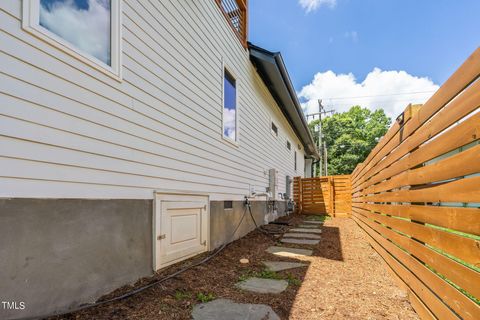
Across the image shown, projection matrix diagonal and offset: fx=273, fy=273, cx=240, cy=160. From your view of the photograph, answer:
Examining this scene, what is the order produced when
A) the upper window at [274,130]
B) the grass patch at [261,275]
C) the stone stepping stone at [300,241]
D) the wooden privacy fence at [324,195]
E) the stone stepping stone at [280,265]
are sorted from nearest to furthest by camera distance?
the grass patch at [261,275], the stone stepping stone at [280,265], the stone stepping stone at [300,241], the upper window at [274,130], the wooden privacy fence at [324,195]

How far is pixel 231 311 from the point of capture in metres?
2.31

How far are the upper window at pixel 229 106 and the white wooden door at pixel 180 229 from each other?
1.69 meters

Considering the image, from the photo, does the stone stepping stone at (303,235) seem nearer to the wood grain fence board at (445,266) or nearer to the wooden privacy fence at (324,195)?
the wood grain fence board at (445,266)

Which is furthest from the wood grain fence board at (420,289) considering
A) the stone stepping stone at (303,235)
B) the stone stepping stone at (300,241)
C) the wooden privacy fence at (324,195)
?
the wooden privacy fence at (324,195)

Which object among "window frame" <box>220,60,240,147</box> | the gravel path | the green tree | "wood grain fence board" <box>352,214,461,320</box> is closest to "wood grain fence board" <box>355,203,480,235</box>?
"wood grain fence board" <box>352,214,461,320</box>

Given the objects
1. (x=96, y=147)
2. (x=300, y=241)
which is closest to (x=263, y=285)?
(x=96, y=147)

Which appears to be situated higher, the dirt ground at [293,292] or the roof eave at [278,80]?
the roof eave at [278,80]

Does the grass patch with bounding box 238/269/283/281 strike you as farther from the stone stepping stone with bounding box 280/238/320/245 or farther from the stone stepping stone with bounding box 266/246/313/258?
the stone stepping stone with bounding box 280/238/320/245

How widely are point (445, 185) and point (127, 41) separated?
9.53ft

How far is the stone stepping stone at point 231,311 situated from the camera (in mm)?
2201

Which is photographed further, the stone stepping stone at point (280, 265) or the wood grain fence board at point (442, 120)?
the stone stepping stone at point (280, 265)

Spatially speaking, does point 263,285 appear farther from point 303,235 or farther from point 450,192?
point 303,235

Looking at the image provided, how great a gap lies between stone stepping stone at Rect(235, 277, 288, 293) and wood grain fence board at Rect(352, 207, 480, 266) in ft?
4.50

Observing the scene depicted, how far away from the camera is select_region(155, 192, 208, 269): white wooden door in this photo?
306 cm
